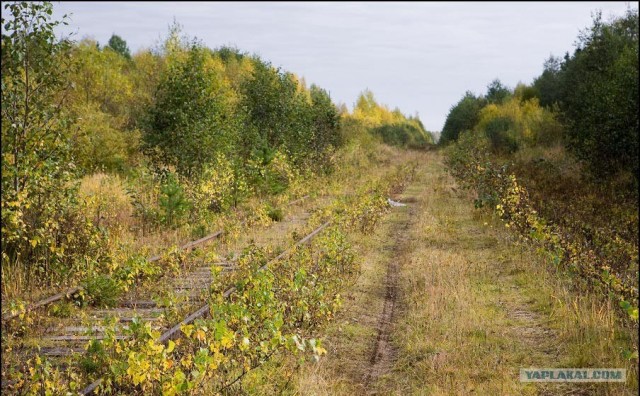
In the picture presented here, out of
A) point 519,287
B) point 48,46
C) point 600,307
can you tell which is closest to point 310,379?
point 600,307

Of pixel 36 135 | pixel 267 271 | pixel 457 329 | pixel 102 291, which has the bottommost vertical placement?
pixel 457 329

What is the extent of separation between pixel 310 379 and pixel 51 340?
322cm

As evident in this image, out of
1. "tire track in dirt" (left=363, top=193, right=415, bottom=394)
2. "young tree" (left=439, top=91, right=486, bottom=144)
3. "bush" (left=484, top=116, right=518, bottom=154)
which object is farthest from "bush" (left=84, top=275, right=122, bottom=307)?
"young tree" (left=439, top=91, right=486, bottom=144)

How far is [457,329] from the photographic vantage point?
7637 millimetres

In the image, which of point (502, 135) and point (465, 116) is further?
point (465, 116)

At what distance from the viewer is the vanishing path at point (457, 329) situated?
245 inches

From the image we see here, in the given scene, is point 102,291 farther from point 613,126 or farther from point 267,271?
point 613,126

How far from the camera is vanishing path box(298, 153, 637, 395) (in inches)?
245

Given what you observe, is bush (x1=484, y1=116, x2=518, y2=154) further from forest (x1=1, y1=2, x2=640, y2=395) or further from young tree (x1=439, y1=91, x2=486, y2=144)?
young tree (x1=439, y1=91, x2=486, y2=144)

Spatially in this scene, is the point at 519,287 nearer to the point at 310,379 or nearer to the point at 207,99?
the point at 310,379

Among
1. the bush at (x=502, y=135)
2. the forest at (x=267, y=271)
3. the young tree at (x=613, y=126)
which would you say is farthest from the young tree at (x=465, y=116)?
the forest at (x=267, y=271)

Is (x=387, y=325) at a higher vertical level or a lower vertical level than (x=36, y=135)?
lower

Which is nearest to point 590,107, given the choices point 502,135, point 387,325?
point 387,325

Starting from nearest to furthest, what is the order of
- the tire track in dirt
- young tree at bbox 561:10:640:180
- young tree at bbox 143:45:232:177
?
1. the tire track in dirt
2. young tree at bbox 143:45:232:177
3. young tree at bbox 561:10:640:180
